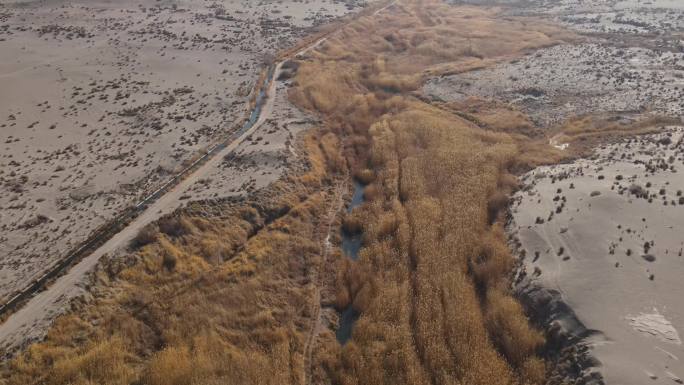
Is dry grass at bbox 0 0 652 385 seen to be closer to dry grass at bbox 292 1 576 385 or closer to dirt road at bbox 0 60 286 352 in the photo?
dry grass at bbox 292 1 576 385

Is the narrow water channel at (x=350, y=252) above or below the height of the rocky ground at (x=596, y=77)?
below

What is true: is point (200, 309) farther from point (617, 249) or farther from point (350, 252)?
point (617, 249)

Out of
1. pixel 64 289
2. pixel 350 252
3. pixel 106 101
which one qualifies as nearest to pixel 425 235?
pixel 350 252

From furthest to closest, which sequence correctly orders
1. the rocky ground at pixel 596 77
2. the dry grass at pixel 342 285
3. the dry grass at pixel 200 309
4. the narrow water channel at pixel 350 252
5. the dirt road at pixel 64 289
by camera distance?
the rocky ground at pixel 596 77, the narrow water channel at pixel 350 252, the dirt road at pixel 64 289, the dry grass at pixel 342 285, the dry grass at pixel 200 309

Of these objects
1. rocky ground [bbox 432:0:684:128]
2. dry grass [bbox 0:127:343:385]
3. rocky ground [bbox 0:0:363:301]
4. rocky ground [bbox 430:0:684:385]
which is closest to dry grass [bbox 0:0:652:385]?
dry grass [bbox 0:127:343:385]

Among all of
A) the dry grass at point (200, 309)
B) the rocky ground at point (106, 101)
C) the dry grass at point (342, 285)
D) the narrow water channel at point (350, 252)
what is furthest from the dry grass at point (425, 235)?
the rocky ground at point (106, 101)

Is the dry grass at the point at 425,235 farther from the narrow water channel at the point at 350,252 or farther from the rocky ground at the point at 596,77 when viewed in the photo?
the rocky ground at the point at 596,77

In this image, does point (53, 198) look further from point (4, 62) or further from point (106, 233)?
point (4, 62)
